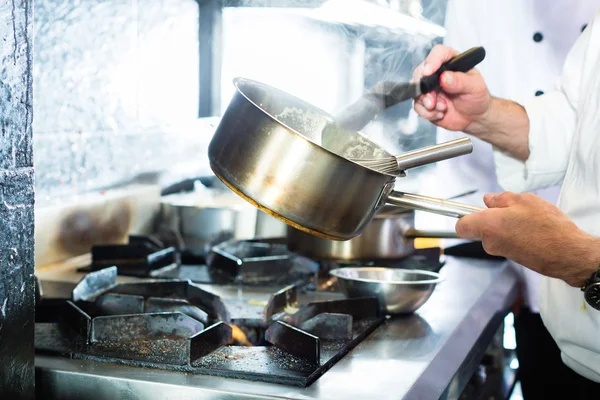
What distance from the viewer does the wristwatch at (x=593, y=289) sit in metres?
1.08

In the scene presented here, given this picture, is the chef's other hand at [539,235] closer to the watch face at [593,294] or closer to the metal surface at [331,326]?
the watch face at [593,294]

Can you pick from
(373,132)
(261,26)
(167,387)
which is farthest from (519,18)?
(167,387)

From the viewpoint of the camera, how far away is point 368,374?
106 cm

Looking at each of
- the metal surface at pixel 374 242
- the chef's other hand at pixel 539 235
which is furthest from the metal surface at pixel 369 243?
the chef's other hand at pixel 539 235

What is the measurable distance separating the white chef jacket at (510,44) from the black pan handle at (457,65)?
Answer: 75 cm

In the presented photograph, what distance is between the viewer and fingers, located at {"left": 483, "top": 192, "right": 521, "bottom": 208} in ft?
3.63

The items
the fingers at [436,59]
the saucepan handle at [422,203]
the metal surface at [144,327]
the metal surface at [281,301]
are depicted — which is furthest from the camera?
the fingers at [436,59]

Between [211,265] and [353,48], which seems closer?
[211,265]

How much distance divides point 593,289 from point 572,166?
46 cm

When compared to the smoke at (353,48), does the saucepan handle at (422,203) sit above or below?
below

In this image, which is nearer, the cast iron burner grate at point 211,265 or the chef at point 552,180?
the chef at point 552,180

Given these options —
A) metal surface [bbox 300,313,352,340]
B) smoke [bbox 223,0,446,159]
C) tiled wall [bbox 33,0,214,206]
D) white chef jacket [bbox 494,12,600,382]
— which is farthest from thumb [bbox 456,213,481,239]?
tiled wall [bbox 33,0,214,206]

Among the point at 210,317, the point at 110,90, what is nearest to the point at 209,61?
the point at 110,90

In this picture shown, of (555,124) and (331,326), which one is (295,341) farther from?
(555,124)
